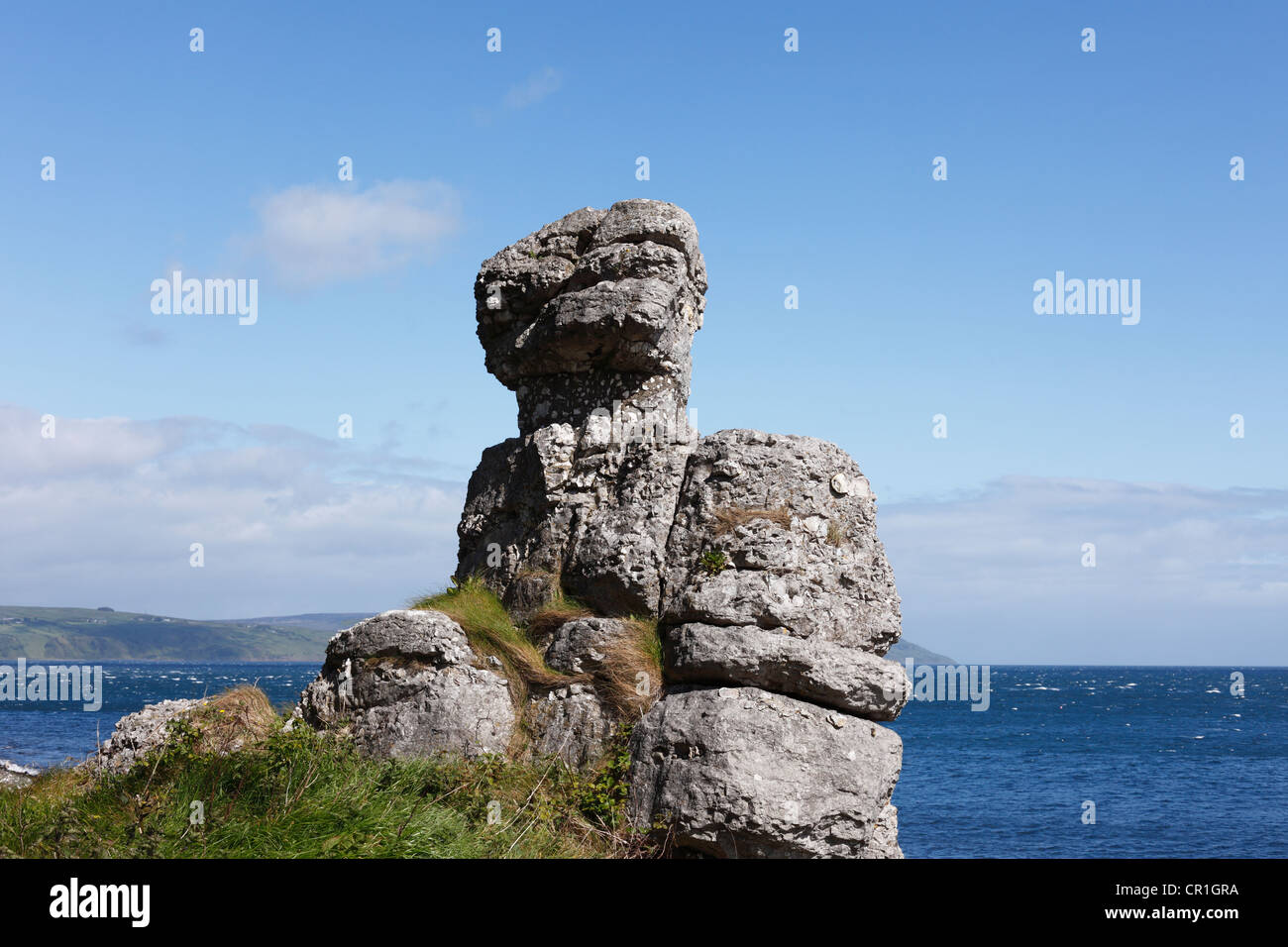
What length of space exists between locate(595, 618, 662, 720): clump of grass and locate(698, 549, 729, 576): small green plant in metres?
0.81

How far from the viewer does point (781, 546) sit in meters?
8.93

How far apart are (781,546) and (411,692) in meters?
3.69

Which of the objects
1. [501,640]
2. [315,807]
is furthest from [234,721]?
[501,640]

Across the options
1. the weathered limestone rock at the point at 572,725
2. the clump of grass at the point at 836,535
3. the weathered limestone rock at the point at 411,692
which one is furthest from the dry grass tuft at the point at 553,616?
the clump of grass at the point at 836,535

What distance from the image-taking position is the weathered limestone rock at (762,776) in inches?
313

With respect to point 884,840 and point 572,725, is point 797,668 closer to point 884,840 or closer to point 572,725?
point 884,840

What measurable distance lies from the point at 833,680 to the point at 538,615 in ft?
9.82

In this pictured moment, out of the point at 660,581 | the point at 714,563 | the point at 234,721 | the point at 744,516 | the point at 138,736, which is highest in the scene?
the point at 744,516

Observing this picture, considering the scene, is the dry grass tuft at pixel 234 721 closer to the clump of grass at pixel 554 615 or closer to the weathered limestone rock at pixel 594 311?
the clump of grass at pixel 554 615

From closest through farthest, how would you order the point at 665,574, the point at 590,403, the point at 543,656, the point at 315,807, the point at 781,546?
the point at 315,807, the point at 781,546, the point at 665,574, the point at 543,656, the point at 590,403

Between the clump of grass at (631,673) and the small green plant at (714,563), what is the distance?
2.66 feet

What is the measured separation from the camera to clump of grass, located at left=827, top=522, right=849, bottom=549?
9.20m
